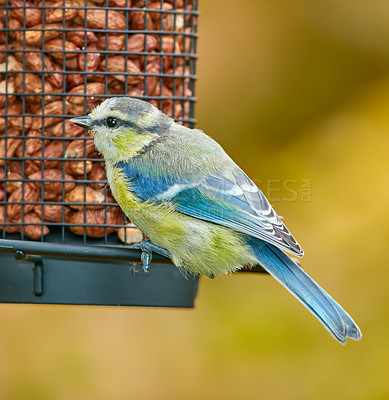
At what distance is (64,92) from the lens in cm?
417

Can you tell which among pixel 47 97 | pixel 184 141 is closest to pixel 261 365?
pixel 184 141

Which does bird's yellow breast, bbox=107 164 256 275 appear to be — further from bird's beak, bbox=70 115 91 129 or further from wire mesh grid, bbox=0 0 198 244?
wire mesh grid, bbox=0 0 198 244

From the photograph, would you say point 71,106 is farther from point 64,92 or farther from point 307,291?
point 307,291

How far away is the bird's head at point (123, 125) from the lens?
12.6 ft

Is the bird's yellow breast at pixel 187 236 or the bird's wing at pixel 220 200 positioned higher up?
the bird's wing at pixel 220 200

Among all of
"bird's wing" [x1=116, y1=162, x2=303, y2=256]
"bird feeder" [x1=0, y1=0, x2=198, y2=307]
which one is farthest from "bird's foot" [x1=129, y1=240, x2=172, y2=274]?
"bird feeder" [x1=0, y1=0, x2=198, y2=307]

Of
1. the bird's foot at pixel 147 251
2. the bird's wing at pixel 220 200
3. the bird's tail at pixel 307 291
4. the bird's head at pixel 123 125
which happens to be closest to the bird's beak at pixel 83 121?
the bird's head at pixel 123 125

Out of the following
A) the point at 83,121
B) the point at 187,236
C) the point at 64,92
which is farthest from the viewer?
the point at 64,92

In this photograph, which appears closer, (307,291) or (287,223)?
(307,291)

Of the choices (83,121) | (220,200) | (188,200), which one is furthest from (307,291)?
(83,121)

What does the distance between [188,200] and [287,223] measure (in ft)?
4.49

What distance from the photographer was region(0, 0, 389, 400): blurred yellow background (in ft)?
15.5

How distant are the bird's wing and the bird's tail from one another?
0.41ft

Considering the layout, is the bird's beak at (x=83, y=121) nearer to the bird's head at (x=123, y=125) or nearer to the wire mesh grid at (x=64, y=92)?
the bird's head at (x=123, y=125)
